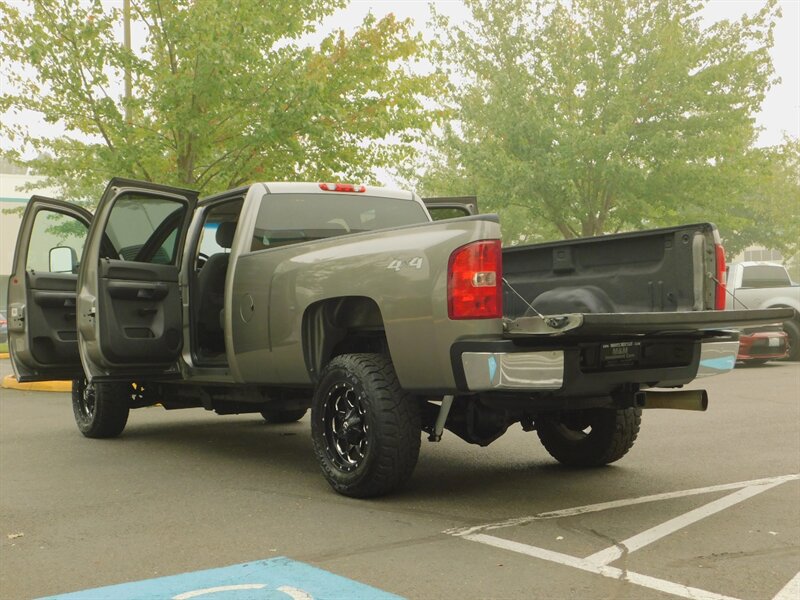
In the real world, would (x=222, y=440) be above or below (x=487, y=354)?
below

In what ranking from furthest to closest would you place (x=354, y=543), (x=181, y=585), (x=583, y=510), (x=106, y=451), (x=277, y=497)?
(x=106, y=451), (x=277, y=497), (x=583, y=510), (x=354, y=543), (x=181, y=585)

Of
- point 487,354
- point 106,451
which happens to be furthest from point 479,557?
point 106,451

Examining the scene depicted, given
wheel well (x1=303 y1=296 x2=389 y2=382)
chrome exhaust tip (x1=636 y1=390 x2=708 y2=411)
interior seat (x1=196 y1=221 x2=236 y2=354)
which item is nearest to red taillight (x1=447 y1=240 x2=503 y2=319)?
A: wheel well (x1=303 y1=296 x2=389 y2=382)

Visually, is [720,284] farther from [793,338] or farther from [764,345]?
[793,338]

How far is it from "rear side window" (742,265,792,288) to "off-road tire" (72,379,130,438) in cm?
1292

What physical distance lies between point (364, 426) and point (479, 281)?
125cm

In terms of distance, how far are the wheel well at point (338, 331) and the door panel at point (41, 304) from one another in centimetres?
327

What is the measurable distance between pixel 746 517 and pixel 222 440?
509cm

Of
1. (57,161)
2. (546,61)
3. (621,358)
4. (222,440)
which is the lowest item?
(222,440)

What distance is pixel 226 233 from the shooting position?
7652 mm

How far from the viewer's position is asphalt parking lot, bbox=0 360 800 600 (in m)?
4.03

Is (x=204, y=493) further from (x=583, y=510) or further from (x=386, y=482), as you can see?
(x=583, y=510)

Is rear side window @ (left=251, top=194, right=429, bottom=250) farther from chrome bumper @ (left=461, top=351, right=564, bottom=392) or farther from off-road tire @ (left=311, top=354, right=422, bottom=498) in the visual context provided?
chrome bumper @ (left=461, top=351, right=564, bottom=392)

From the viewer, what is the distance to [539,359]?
5.00 metres
